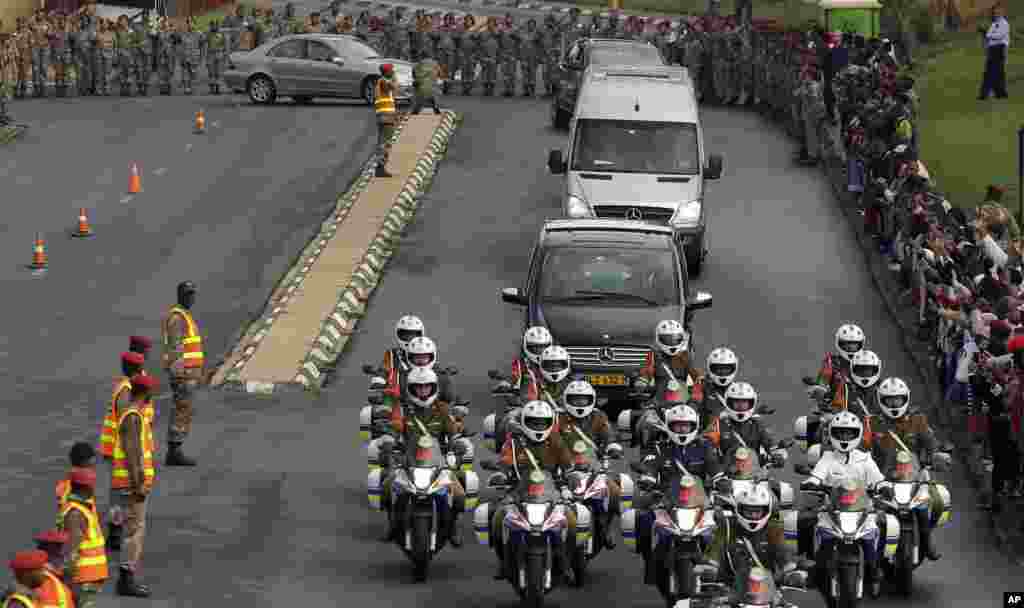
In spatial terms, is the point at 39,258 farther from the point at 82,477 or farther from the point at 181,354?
the point at 82,477

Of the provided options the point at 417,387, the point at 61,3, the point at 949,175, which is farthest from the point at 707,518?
the point at 61,3

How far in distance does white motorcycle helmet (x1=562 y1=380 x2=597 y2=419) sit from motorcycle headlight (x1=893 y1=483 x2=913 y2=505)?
2.70m

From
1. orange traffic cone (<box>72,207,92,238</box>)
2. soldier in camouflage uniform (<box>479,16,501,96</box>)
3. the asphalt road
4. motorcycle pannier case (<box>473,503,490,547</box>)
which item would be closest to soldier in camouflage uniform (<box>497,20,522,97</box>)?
soldier in camouflage uniform (<box>479,16,501,96</box>)

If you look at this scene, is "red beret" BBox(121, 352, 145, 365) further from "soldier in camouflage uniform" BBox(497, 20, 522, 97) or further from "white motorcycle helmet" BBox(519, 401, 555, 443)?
"soldier in camouflage uniform" BBox(497, 20, 522, 97)

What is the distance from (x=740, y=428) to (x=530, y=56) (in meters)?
33.1

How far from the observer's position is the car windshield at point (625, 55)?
139 ft

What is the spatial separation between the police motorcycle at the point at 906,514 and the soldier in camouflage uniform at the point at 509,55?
33912 millimetres

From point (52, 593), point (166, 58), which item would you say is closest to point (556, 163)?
point (52, 593)

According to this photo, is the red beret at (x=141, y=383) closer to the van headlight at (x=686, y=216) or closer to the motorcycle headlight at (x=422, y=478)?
the motorcycle headlight at (x=422, y=478)

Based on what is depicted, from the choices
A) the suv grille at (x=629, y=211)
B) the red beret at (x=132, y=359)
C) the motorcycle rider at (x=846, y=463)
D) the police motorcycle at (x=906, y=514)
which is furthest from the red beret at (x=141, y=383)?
the suv grille at (x=629, y=211)

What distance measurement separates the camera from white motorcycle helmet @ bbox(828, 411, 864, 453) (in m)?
18.5

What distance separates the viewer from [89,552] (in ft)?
51.0

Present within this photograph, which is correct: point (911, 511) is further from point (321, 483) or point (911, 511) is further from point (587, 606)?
point (321, 483)

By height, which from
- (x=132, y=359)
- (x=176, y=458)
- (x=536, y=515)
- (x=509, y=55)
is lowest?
(x=509, y=55)
